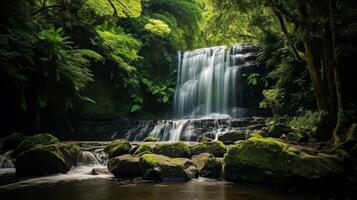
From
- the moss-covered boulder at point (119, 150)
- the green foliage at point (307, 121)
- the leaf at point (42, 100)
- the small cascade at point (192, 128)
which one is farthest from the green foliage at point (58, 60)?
the green foliage at point (307, 121)

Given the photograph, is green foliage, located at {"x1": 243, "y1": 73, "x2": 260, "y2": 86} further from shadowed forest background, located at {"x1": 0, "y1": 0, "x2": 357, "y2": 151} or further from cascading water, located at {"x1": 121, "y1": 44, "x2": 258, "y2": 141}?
cascading water, located at {"x1": 121, "y1": 44, "x2": 258, "y2": 141}

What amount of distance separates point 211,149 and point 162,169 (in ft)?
7.28

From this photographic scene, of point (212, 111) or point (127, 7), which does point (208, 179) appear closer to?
point (127, 7)

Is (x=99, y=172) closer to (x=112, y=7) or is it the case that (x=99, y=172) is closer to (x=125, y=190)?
(x=125, y=190)

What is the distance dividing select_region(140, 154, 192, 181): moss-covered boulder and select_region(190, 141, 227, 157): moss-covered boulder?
1621 mm

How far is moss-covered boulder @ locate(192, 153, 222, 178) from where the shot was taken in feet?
26.1

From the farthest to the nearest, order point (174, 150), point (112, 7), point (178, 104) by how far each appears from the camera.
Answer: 1. point (178, 104)
2. point (112, 7)
3. point (174, 150)

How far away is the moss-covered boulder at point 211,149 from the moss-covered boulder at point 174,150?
29 cm

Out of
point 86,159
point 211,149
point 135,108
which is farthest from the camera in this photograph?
point 135,108

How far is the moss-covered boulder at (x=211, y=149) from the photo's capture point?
9.24 m

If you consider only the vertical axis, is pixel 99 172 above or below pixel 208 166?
below

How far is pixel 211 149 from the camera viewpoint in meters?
9.38

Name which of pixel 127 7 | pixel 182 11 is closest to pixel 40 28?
pixel 127 7

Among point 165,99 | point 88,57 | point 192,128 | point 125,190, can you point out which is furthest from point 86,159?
point 165,99
